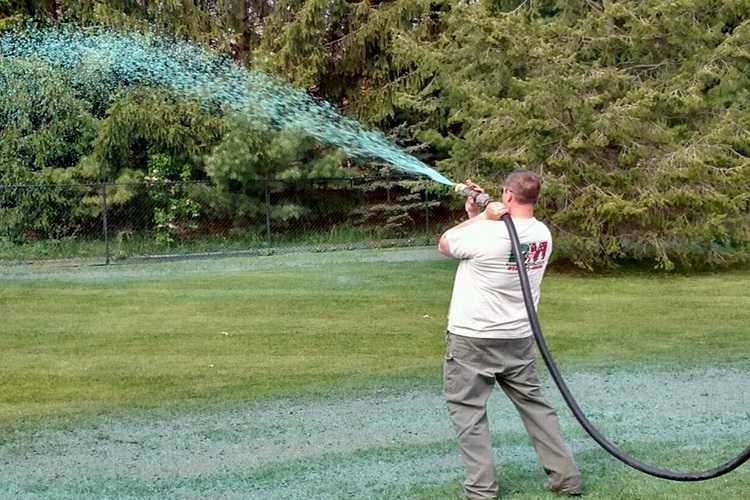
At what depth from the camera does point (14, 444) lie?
5203mm

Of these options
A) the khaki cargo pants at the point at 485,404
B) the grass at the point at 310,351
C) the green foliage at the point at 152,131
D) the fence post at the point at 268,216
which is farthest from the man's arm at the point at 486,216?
the green foliage at the point at 152,131

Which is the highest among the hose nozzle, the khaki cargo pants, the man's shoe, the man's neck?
the hose nozzle

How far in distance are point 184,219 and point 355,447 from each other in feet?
44.6

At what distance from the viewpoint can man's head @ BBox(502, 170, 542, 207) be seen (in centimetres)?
399

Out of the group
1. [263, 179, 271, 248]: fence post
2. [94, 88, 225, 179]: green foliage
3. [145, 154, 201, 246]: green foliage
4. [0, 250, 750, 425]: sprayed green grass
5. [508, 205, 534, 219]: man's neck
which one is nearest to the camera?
[508, 205, 534, 219]: man's neck

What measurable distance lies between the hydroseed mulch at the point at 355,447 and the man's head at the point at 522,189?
140 centimetres

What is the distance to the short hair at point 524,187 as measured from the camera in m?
3.99

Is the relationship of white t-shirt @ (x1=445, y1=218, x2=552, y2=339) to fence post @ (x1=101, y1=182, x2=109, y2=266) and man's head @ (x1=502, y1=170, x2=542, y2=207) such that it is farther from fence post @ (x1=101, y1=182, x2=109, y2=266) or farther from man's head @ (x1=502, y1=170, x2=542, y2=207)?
fence post @ (x1=101, y1=182, x2=109, y2=266)

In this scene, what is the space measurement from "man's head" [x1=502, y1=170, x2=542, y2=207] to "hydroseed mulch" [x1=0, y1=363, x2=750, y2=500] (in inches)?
55.2

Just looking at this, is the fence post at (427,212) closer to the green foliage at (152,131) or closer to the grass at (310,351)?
the green foliage at (152,131)

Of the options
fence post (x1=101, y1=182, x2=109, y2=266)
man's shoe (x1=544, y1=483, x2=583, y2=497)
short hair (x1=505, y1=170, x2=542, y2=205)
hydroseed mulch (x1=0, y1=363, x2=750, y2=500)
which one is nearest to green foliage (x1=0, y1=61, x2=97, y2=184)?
fence post (x1=101, y1=182, x2=109, y2=266)

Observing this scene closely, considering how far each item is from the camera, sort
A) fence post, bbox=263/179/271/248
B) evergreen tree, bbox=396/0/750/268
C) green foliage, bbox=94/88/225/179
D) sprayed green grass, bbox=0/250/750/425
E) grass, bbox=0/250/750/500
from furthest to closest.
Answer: green foliage, bbox=94/88/225/179 < fence post, bbox=263/179/271/248 < evergreen tree, bbox=396/0/750/268 < sprayed green grass, bbox=0/250/750/425 < grass, bbox=0/250/750/500

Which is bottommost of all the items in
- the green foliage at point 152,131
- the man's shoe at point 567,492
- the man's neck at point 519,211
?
the man's shoe at point 567,492

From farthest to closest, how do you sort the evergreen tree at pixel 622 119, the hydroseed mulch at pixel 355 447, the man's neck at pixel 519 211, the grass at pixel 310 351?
the evergreen tree at pixel 622 119, the grass at pixel 310 351, the hydroseed mulch at pixel 355 447, the man's neck at pixel 519 211
